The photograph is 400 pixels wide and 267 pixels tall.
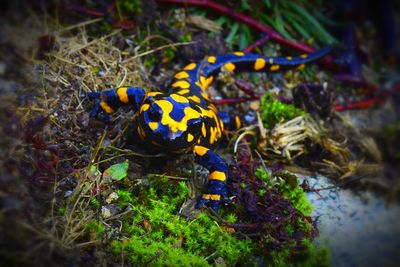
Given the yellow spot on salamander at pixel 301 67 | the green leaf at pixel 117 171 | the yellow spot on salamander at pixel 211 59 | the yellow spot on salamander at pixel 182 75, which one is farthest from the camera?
the yellow spot on salamander at pixel 301 67

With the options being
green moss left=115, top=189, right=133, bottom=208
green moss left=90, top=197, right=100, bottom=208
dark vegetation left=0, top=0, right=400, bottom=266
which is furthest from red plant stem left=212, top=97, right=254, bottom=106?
green moss left=90, top=197, right=100, bottom=208

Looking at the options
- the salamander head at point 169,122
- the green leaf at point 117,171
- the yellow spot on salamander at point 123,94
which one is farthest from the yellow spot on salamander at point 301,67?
the green leaf at point 117,171

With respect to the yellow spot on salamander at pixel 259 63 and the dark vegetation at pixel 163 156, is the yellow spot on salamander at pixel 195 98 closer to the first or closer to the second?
the dark vegetation at pixel 163 156

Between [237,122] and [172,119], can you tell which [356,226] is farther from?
[172,119]

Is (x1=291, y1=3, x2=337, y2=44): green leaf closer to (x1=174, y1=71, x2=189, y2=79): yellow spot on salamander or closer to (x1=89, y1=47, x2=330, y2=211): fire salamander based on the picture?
(x1=89, y1=47, x2=330, y2=211): fire salamander

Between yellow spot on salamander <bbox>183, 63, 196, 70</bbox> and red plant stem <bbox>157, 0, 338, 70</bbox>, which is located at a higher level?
red plant stem <bbox>157, 0, 338, 70</bbox>

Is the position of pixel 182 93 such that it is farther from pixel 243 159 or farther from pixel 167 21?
pixel 167 21
